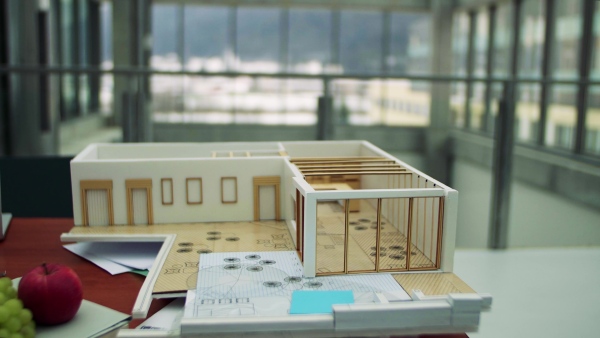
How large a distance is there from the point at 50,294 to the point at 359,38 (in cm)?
712

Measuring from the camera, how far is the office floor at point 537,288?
5.44ft

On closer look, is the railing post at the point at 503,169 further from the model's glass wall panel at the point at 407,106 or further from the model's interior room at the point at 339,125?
the model's glass wall panel at the point at 407,106

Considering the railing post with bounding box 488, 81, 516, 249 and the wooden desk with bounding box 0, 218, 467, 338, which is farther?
the railing post with bounding box 488, 81, 516, 249

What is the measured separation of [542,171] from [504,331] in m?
2.85

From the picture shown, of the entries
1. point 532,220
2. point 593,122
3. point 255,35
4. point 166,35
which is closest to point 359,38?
point 255,35

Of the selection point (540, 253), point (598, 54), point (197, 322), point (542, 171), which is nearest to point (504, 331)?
point (540, 253)

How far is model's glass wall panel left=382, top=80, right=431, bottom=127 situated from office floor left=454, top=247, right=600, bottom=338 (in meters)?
4.09

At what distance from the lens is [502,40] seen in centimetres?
595

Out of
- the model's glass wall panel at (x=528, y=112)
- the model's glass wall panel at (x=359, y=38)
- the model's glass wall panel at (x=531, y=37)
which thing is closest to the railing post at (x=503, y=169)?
the model's glass wall panel at (x=528, y=112)

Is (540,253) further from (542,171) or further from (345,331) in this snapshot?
(542,171)

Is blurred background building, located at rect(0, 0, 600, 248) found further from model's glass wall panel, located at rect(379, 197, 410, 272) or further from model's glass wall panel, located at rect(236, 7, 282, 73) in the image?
model's glass wall panel, located at rect(379, 197, 410, 272)

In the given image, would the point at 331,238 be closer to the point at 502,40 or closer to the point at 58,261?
the point at 58,261

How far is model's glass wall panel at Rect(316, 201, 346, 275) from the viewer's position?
3.55 ft

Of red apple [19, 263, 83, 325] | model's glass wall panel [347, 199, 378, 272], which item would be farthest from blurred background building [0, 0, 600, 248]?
red apple [19, 263, 83, 325]
